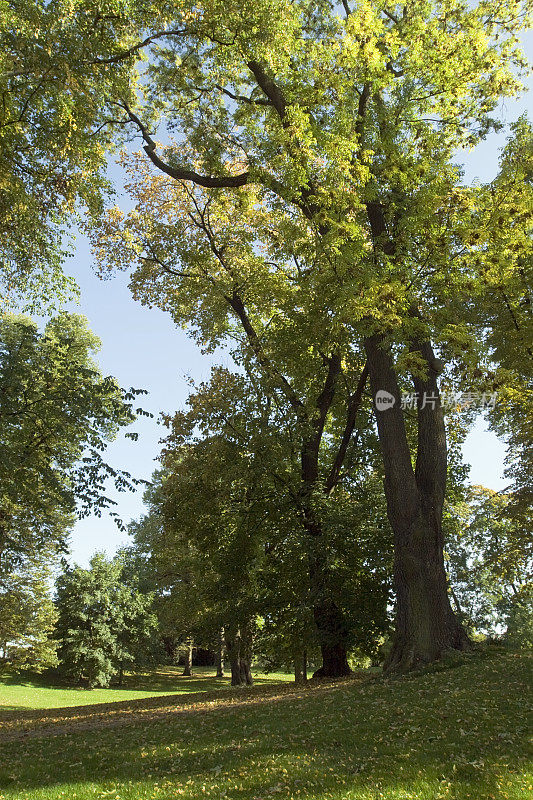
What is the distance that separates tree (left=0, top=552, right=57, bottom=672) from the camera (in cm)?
2873

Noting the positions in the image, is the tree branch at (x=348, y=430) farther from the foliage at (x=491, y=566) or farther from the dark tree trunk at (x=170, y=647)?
the dark tree trunk at (x=170, y=647)

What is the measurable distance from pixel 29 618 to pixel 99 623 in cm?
674

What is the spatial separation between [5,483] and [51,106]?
26.8 ft

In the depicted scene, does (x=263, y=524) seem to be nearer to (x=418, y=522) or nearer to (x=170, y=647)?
(x=418, y=522)

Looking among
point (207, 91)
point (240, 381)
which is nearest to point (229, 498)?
point (240, 381)

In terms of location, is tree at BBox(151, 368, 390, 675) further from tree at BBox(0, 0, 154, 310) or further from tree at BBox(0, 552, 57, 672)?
tree at BBox(0, 552, 57, 672)

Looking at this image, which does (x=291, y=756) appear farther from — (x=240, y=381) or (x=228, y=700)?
(x=240, y=381)

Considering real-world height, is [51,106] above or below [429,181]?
above

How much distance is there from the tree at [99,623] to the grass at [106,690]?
143 cm

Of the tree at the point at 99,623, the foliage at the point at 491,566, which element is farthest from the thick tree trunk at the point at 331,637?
the tree at the point at 99,623

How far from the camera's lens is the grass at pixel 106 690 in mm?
26172

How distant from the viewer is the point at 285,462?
1520 centimetres

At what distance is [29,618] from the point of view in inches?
1153

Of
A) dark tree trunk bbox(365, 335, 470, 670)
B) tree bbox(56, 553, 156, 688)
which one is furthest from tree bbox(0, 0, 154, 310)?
tree bbox(56, 553, 156, 688)
